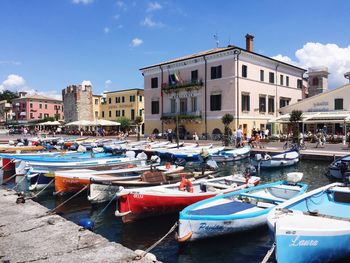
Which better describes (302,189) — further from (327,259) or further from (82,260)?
(82,260)

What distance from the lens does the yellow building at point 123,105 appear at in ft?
212

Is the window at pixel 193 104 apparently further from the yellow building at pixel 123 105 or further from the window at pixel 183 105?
the yellow building at pixel 123 105

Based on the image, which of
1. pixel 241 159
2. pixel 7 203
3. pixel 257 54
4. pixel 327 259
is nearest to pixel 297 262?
pixel 327 259

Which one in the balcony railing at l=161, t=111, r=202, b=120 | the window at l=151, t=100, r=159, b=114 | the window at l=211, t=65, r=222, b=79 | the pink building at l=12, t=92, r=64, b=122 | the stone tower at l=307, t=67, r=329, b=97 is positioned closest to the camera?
the window at l=211, t=65, r=222, b=79

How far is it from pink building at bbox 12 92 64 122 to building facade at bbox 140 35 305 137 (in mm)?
59750

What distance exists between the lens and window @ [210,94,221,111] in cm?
4391

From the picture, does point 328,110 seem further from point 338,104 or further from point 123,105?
point 123,105

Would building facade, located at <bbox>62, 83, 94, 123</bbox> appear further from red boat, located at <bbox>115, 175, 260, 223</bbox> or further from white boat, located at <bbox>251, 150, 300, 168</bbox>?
red boat, located at <bbox>115, 175, 260, 223</bbox>

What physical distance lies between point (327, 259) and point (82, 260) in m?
5.20

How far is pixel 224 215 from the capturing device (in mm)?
9719

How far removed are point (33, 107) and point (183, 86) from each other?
70820 millimetres

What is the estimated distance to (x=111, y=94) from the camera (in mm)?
69688

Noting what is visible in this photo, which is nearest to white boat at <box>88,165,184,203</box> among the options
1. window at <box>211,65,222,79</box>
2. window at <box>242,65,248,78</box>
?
window at <box>211,65,222,79</box>

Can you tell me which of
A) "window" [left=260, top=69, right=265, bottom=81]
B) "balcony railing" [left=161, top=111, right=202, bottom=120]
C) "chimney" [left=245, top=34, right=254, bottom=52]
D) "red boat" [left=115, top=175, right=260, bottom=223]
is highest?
"chimney" [left=245, top=34, right=254, bottom=52]
